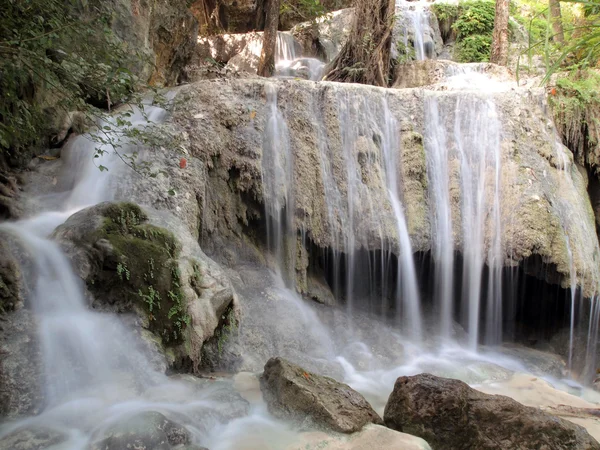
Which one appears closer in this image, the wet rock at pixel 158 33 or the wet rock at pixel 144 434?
the wet rock at pixel 144 434

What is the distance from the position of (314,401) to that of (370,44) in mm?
9580

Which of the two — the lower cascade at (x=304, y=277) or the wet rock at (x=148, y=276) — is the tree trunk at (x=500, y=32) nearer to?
the lower cascade at (x=304, y=277)

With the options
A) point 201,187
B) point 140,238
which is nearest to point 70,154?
point 201,187

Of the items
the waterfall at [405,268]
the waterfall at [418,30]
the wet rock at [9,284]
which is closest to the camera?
the wet rock at [9,284]

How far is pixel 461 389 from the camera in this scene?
13.1ft

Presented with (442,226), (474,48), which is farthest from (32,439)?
(474,48)

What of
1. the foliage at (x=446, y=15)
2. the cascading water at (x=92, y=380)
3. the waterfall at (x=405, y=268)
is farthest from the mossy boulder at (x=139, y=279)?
the foliage at (x=446, y=15)

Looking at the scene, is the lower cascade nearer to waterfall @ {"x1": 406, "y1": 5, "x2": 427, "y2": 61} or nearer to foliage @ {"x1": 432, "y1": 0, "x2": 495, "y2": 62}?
waterfall @ {"x1": 406, "y1": 5, "x2": 427, "y2": 61}

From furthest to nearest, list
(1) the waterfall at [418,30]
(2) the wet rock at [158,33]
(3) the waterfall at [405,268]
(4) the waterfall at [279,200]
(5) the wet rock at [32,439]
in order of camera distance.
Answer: (1) the waterfall at [418,30] → (2) the wet rock at [158,33] → (3) the waterfall at [405,268] → (4) the waterfall at [279,200] → (5) the wet rock at [32,439]

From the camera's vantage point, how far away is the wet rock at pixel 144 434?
313 centimetres

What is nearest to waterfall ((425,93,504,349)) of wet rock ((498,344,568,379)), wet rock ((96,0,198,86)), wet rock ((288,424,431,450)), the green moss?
wet rock ((498,344,568,379))

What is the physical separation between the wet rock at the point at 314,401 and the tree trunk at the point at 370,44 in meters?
8.63

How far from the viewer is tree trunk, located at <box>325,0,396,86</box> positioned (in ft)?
37.5

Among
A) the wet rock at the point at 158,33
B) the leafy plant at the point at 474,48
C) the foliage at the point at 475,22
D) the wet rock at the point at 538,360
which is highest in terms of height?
the foliage at the point at 475,22
